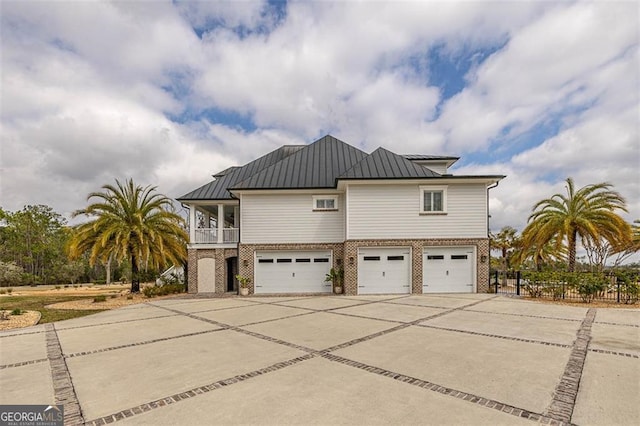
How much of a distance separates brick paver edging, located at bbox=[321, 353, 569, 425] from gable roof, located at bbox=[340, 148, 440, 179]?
11.8 meters

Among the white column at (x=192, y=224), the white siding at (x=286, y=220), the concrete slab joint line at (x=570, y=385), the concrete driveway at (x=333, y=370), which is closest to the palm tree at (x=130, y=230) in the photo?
the white column at (x=192, y=224)

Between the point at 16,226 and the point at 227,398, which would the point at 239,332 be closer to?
the point at 227,398

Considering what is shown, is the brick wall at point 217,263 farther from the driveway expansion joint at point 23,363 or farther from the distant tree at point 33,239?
the distant tree at point 33,239

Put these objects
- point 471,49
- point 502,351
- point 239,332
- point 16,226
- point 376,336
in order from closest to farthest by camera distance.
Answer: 1. point 502,351
2. point 376,336
3. point 239,332
4. point 471,49
5. point 16,226

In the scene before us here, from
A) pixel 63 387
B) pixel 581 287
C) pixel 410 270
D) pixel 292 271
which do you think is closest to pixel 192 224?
pixel 292 271

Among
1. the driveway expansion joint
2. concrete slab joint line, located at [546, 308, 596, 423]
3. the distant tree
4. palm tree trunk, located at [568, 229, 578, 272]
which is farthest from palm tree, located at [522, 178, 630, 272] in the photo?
the distant tree

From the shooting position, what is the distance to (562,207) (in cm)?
1869

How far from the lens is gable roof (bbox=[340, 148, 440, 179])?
1677 cm

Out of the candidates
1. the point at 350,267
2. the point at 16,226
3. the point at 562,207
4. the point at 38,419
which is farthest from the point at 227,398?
the point at 16,226

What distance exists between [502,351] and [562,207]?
16.1 meters

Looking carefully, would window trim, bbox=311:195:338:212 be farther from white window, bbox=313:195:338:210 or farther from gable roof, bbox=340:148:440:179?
gable roof, bbox=340:148:440:179

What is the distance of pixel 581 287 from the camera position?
45.5 ft

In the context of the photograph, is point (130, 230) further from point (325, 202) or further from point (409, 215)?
point (409, 215)

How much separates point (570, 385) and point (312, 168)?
52.8ft
